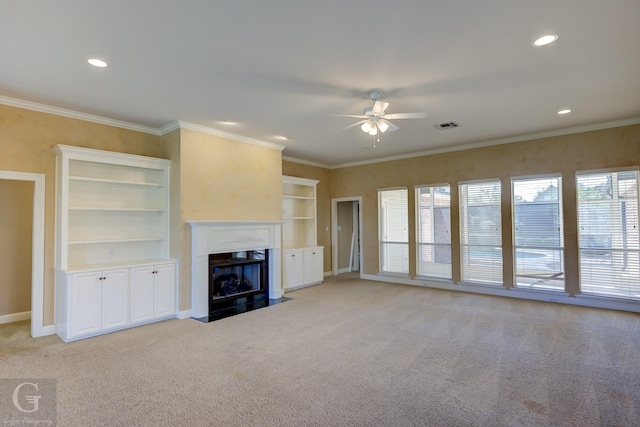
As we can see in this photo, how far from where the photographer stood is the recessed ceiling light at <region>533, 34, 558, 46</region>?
2.75 m

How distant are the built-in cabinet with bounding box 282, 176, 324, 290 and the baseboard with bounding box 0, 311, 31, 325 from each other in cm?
404

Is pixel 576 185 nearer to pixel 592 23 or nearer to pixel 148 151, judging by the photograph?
pixel 592 23

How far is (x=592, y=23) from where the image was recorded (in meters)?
2.58

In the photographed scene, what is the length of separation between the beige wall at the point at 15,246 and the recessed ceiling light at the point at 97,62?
114 inches

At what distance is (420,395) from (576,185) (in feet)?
15.9

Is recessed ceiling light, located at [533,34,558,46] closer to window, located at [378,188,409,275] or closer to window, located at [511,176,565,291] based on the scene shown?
window, located at [511,176,565,291]

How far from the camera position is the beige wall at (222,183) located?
501cm

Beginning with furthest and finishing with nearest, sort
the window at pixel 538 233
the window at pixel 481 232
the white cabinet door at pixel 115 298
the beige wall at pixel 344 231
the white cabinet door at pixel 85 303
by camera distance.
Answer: the beige wall at pixel 344 231 < the window at pixel 481 232 < the window at pixel 538 233 < the white cabinet door at pixel 115 298 < the white cabinet door at pixel 85 303

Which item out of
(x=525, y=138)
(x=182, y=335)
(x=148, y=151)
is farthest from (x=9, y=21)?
(x=525, y=138)

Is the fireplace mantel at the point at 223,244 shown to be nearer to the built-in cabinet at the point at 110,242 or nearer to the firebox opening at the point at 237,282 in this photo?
the firebox opening at the point at 237,282

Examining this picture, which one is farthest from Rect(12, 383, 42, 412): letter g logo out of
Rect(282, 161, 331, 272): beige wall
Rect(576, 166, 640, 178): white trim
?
Rect(576, 166, 640, 178): white trim

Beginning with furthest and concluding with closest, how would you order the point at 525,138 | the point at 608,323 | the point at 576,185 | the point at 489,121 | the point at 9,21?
the point at 525,138, the point at 576,185, the point at 489,121, the point at 608,323, the point at 9,21

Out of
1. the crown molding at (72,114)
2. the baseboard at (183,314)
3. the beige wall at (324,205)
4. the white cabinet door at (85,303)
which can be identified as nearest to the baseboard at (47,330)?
the white cabinet door at (85,303)

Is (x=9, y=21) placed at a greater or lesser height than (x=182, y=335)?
greater
